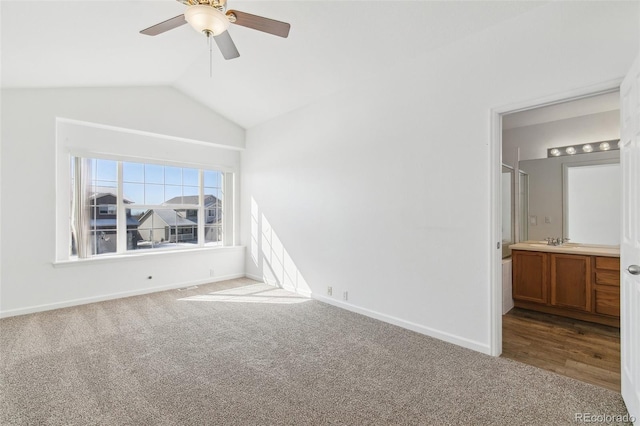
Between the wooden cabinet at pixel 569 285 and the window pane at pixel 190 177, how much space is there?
16.8ft

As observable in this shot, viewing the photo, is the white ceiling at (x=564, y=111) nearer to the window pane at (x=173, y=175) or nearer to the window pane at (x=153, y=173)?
the window pane at (x=173, y=175)

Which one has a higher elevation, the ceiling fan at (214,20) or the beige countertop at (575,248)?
the ceiling fan at (214,20)

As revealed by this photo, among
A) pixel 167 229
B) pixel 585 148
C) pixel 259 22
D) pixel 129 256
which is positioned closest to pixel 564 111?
pixel 585 148

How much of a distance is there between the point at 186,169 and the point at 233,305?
264cm

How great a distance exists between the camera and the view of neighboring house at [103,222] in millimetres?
4434

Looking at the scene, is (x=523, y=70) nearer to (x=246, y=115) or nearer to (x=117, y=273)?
(x=246, y=115)

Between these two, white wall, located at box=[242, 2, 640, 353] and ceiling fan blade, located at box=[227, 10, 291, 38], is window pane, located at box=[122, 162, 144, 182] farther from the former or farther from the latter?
ceiling fan blade, located at box=[227, 10, 291, 38]

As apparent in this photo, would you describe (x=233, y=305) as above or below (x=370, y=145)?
below

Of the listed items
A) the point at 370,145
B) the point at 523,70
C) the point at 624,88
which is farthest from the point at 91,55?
the point at 624,88

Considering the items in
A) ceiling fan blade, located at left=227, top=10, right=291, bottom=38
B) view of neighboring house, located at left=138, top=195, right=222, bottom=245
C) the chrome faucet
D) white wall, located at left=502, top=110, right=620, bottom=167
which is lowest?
the chrome faucet

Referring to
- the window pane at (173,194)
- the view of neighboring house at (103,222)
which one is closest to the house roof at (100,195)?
the view of neighboring house at (103,222)

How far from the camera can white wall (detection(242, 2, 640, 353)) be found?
2326 millimetres

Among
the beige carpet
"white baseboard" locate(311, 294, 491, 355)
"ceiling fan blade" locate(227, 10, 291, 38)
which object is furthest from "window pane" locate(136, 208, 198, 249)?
"ceiling fan blade" locate(227, 10, 291, 38)

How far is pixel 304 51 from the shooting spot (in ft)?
11.0
